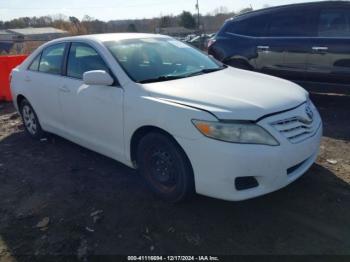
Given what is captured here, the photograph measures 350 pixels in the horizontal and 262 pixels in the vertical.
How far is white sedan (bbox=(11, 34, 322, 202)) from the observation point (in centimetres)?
301

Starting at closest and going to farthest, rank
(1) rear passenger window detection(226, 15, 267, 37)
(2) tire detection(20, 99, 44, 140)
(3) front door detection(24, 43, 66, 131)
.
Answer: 1. (3) front door detection(24, 43, 66, 131)
2. (2) tire detection(20, 99, 44, 140)
3. (1) rear passenger window detection(226, 15, 267, 37)

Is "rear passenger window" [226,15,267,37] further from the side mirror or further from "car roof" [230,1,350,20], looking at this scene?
the side mirror

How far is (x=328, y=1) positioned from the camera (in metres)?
6.48

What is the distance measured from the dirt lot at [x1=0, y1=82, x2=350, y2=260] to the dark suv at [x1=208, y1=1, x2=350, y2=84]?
89.4 inches

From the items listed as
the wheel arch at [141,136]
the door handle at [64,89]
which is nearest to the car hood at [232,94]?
the wheel arch at [141,136]

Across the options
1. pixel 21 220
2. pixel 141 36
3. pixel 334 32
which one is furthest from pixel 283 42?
pixel 21 220

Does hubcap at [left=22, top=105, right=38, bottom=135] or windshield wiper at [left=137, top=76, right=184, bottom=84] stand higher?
windshield wiper at [left=137, top=76, right=184, bottom=84]

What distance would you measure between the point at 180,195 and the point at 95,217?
33.4 inches

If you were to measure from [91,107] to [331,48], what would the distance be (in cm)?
444

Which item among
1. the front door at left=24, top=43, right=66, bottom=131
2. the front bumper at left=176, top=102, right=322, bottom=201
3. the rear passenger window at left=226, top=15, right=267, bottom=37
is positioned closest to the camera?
the front bumper at left=176, top=102, right=322, bottom=201

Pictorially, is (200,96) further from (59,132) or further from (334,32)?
(334,32)

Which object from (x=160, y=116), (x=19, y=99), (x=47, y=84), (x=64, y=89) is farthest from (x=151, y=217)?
(x=19, y=99)

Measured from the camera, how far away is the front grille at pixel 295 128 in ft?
10.2

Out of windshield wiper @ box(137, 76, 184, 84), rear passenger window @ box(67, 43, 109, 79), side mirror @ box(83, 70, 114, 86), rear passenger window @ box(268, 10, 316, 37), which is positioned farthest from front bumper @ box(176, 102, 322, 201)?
rear passenger window @ box(268, 10, 316, 37)
